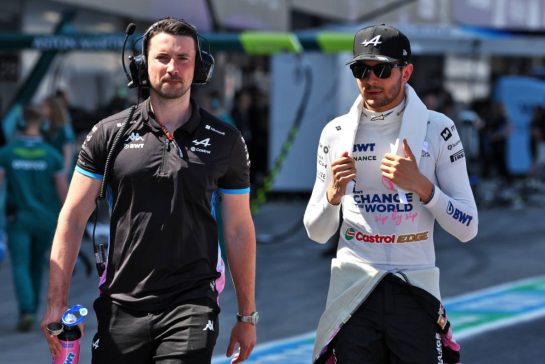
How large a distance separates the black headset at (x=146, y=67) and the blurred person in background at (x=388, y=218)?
1.92 feet

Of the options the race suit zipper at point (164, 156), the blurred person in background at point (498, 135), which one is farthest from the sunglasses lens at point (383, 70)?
the blurred person in background at point (498, 135)

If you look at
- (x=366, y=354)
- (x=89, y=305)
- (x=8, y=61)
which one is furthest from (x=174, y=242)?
(x=8, y=61)

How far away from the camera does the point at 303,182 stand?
21.4 m

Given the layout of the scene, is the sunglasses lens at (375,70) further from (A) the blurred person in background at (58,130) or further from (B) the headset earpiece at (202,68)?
(A) the blurred person in background at (58,130)

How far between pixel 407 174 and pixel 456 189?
0.95 ft

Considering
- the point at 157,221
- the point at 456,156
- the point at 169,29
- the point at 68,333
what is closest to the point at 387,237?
the point at 456,156

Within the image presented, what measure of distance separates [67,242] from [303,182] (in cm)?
1693

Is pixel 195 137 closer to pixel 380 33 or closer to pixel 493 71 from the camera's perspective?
pixel 380 33

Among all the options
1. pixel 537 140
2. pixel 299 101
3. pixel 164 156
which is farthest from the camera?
pixel 537 140

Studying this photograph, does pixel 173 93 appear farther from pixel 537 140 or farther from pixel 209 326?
pixel 537 140

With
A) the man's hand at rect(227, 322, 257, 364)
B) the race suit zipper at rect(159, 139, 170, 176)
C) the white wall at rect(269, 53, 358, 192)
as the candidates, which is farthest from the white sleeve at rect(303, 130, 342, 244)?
the white wall at rect(269, 53, 358, 192)

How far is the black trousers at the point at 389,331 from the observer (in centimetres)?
474

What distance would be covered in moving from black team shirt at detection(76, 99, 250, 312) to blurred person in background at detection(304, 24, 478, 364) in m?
0.57

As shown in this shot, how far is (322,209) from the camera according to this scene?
4887mm
